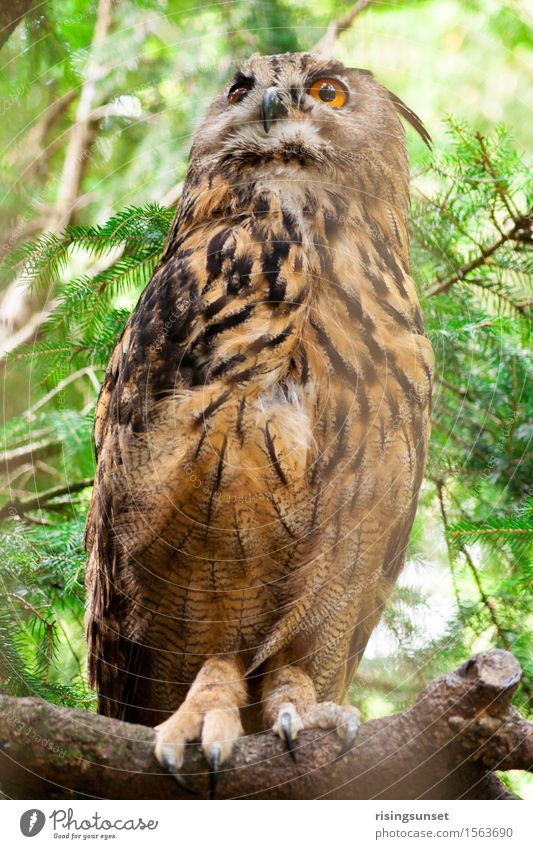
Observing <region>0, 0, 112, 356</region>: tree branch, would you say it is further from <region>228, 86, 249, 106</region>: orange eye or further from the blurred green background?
<region>228, 86, 249, 106</region>: orange eye

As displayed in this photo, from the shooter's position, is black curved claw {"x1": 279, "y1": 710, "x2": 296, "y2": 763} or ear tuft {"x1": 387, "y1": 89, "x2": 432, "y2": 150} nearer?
black curved claw {"x1": 279, "y1": 710, "x2": 296, "y2": 763}

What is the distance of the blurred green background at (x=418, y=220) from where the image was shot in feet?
4.60

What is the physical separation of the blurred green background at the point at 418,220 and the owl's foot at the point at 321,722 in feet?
0.55

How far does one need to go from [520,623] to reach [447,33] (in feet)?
3.39

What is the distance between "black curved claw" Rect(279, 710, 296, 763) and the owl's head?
39.2 inches

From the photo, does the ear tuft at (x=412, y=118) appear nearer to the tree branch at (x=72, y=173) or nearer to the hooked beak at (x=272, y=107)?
the hooked beak at (x=272, y=107)

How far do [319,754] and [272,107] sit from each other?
114 centimetres

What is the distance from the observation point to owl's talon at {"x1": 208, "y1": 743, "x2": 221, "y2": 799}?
1.28 meters

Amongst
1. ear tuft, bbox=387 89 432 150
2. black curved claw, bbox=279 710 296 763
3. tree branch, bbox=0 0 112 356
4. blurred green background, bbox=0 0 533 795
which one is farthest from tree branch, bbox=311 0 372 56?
black curved claw, bbox=279 710 296 763

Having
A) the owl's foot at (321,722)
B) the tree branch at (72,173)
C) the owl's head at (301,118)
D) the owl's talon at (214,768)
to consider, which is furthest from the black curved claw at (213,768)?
the owl's head at (301,118)

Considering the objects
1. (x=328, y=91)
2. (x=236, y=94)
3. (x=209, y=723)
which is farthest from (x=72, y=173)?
(x=209, y=723)

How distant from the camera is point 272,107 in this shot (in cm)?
150

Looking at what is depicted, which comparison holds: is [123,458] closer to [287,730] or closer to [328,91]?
[287,730]

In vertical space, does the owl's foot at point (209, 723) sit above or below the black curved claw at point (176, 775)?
above
